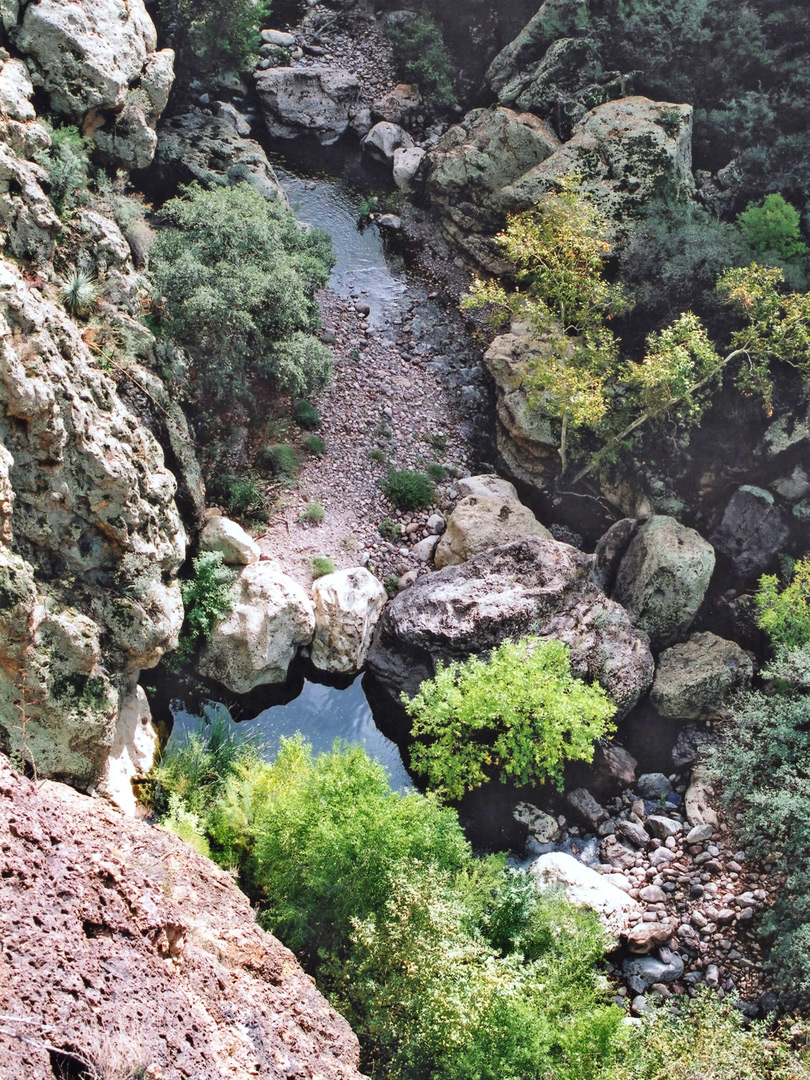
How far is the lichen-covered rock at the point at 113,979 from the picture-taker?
20.6 ft

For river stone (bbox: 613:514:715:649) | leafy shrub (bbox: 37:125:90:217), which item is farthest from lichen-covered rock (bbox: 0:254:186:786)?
river stone (bbox: 613:514:715:649)

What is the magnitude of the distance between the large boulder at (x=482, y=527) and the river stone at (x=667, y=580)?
252 cm

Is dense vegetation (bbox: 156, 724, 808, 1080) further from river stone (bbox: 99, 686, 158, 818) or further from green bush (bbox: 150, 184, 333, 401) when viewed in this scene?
green bush (bbox: 150, 184, 333, 401)

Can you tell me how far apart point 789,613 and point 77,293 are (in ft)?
57.5

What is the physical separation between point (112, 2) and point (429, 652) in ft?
59.8

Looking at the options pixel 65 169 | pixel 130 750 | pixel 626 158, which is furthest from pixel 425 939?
pixel 626 158

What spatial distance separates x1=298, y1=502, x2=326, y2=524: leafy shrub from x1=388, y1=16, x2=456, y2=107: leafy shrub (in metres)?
19.6

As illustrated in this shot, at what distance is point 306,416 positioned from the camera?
24.0 m

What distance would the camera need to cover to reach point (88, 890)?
7375mm

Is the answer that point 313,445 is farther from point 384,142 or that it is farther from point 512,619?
point 384,142

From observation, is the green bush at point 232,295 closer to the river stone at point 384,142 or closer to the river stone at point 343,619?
the river stone at point 343,619

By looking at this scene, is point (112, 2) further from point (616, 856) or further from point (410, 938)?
point (616, 856)

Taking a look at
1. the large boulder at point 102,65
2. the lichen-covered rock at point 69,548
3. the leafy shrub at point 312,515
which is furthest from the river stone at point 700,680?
the large boulder at point 102,65

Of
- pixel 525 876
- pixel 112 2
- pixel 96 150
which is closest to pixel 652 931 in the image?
pixel 525 876
